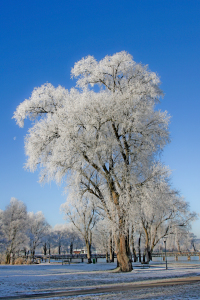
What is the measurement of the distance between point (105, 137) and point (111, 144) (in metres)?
1.20

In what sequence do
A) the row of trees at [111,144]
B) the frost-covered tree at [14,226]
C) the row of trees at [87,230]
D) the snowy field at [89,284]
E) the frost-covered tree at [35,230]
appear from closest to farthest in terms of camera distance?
the snowy field at [89,284] → the row of trees at [111,144] → the row of trees at [87,230] → the frost-covered tree at [14,226] → the frost-covered tree at [35,230]

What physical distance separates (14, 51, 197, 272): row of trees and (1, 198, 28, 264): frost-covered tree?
2898 cm

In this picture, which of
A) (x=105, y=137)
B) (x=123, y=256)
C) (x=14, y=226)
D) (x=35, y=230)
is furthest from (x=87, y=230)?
(x=35, y=230)

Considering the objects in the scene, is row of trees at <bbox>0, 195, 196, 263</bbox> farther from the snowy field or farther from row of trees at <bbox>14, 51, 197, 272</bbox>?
the snowy field

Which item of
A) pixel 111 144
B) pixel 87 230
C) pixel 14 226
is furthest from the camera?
pixel 14 226

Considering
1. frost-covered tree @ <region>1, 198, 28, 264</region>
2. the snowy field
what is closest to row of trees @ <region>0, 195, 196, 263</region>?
frost-covered tree @ <region>1, 198, 28, 264</region>

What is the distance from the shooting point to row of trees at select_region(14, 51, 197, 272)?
17062mm

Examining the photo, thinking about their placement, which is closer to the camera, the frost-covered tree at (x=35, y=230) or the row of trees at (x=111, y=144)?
the row of trees at (x=111, y=144)

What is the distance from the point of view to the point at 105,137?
18531 mm

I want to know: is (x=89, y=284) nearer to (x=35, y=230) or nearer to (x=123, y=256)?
(x=123, y=256)

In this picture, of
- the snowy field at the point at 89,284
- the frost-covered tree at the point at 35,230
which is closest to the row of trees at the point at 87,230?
the frost-covered tree at the point at 35,230

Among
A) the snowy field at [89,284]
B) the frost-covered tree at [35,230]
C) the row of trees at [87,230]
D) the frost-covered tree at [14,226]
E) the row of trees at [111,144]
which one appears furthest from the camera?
the frost-covered tree at [35,230]

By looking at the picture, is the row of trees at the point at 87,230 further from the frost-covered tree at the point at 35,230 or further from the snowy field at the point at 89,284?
the snowy field at the point at 89,284

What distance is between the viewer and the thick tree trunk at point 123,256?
1789 centimetres
